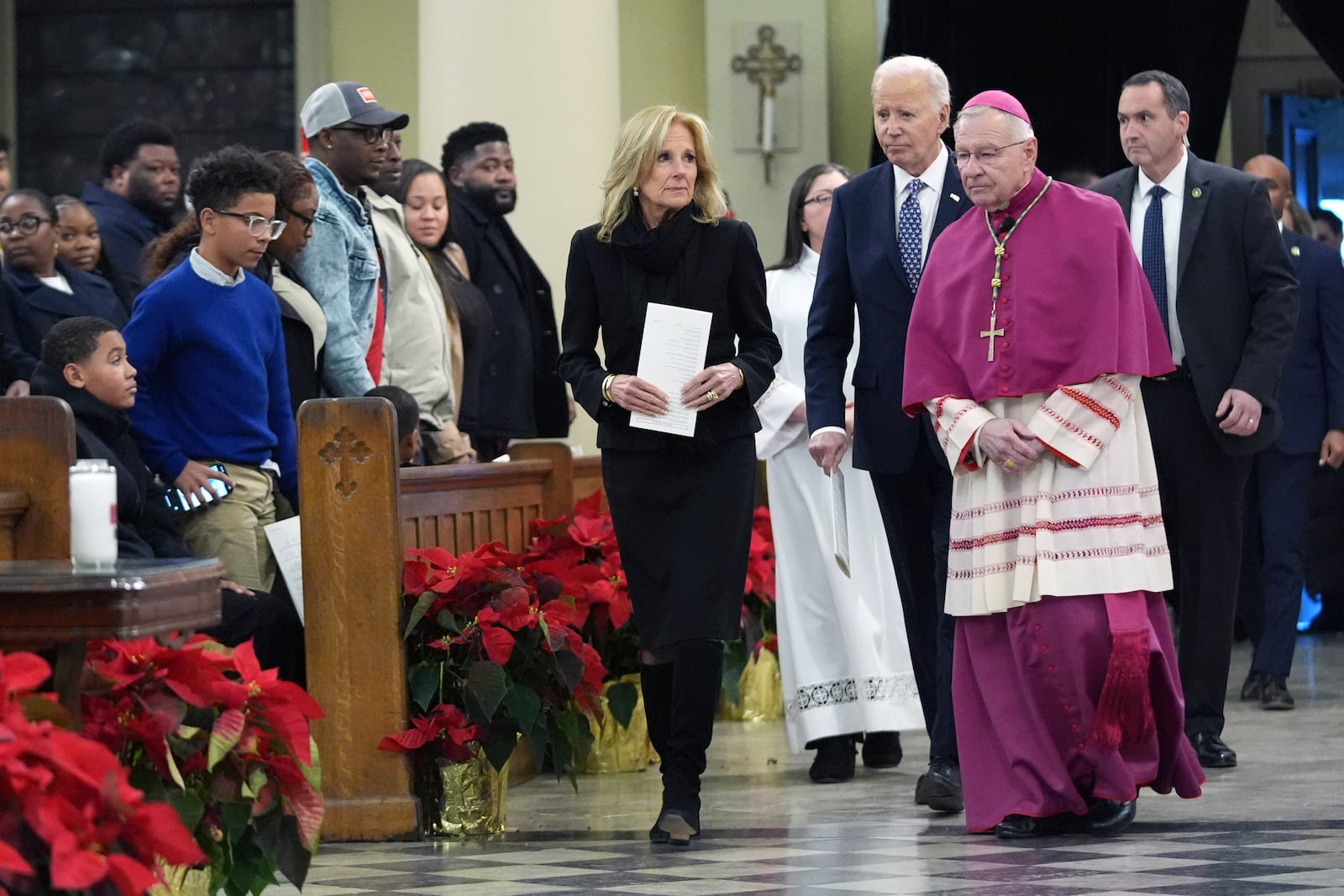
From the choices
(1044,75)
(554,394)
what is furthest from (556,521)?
(1044,75)

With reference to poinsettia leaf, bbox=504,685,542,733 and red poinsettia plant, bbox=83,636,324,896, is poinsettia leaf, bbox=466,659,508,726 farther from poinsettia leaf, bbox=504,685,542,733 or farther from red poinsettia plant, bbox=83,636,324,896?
red poinsettia plant, bbox=83,636,324,896

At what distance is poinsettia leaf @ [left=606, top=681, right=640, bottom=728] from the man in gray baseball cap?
42.8 inches

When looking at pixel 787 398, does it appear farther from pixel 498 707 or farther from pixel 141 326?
pixel 141 326

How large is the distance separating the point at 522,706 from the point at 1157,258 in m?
2.14

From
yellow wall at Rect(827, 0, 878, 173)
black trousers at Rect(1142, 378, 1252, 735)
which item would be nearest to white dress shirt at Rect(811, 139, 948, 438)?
black trousers at Rect(1142, 378, 1252, 735)

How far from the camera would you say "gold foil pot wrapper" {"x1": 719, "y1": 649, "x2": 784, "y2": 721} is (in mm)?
7371

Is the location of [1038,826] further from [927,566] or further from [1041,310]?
[1041,310]

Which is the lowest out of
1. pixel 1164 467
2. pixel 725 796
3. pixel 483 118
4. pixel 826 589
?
pixel 725 796

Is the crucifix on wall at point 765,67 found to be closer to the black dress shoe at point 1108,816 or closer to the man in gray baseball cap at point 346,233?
the man in gray baseball cap at point 346,233

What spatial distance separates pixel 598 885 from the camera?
4141 millimetres

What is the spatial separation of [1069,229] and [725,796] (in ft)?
5.73

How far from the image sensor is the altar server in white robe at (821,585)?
19.2ft

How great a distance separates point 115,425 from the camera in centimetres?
473

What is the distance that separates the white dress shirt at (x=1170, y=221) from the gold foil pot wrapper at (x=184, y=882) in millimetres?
3079
